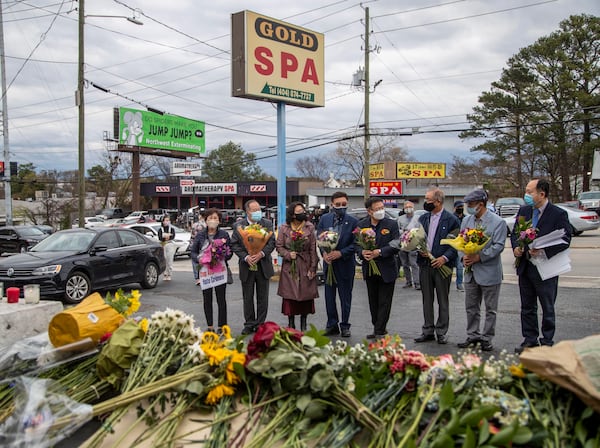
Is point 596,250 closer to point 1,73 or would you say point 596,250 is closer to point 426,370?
point 426,370

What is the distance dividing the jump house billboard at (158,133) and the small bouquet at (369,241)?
49.3 metres

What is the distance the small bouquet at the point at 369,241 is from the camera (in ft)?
22.1

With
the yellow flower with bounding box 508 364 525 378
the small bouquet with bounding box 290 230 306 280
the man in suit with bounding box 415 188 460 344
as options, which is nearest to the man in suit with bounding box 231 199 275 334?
the small bouquet with bounding box 290 230 306 280

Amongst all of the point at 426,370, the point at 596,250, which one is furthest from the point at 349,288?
the point at 596,250

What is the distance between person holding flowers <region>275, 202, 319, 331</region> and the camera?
6.98m

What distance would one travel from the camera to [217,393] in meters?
3.15

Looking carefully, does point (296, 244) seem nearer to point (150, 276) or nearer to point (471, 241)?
point (471, 241)

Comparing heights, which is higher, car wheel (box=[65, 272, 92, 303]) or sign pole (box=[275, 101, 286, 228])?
sign pole (box=[275, 101, 286, 228])

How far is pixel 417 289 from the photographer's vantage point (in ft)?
37.4

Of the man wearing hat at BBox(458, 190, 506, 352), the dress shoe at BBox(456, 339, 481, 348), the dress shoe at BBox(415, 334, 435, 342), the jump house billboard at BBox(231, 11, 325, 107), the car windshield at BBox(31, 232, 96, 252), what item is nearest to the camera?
the man wearing hat at BBox(458, 190, 506, 352)

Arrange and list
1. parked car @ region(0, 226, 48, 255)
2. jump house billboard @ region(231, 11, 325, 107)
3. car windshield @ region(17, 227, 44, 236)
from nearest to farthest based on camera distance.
Result: jump house billboard @ region(231, 11, 325, 107) → parked car @ region(0, 226, 48, 255) → car windshield @ region(17, 227, 44, 236)

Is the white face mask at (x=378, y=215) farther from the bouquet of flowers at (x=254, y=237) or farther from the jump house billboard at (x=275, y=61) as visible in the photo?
the jump house billboard at (x=275, y=61)

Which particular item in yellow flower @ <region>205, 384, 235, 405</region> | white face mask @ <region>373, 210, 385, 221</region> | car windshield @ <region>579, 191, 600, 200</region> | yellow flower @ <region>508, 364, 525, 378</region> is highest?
car windshield @ <region>579, 191, 600, 200</region>

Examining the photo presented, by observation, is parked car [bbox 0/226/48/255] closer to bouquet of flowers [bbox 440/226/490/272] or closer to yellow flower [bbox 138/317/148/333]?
bouquet of flowers [bbox 440/226/490/272]
